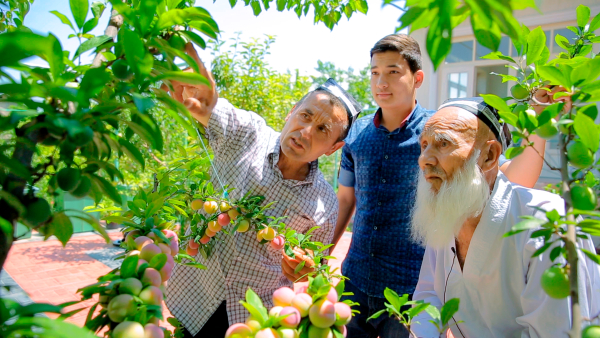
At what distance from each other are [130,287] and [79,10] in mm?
487

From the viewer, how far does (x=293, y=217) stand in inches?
73.5

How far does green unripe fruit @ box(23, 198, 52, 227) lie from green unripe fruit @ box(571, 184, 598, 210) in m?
0.81

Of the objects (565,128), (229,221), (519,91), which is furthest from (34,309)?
(519,91)

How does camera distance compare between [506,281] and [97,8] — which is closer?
[97,8]

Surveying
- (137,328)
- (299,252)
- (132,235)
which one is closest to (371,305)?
(299,252)

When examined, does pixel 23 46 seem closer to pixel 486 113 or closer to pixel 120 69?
pixel 120 69

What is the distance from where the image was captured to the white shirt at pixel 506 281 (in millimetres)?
1292

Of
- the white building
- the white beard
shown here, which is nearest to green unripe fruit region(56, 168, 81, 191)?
the white beard

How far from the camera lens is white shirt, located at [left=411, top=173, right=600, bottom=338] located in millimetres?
1292

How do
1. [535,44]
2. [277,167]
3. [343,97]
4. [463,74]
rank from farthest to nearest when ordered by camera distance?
[463,74], [343,97], [277,167], [535,44]

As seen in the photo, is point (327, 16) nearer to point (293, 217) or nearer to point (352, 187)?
point (352, 187)

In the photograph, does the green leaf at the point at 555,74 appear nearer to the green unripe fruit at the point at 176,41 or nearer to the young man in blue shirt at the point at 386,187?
Result: the green unripe fruit at the point at 176,41

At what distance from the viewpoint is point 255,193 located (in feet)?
6.05

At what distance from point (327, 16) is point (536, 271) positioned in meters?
1.81
